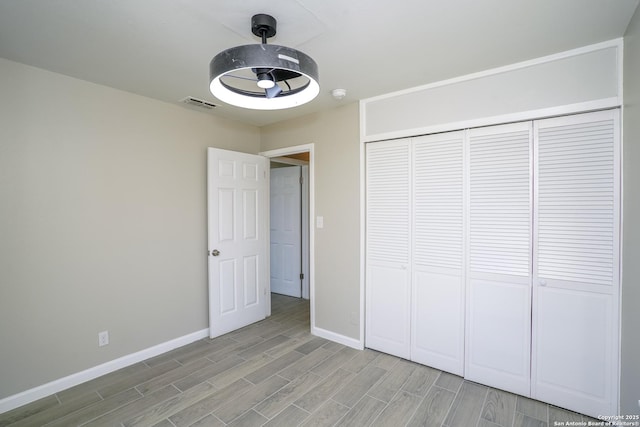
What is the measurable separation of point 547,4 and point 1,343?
392 cm

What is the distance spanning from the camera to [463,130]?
8.20ft

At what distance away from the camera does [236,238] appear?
352cm

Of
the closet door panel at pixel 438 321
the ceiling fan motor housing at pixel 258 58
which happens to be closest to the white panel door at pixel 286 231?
the closet door panel at pixel 438 321

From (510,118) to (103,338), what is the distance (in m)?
3.67

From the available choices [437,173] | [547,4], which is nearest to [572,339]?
[437,173]

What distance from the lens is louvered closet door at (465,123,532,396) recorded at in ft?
7.41

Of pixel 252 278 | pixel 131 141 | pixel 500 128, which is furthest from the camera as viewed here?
pixel 252 278

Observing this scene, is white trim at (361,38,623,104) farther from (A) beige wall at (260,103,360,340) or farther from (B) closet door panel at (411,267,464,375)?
(B) closet door panel at (411,267,464,375)

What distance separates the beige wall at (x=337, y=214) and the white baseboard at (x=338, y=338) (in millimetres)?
40

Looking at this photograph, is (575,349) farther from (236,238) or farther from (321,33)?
(236,238)

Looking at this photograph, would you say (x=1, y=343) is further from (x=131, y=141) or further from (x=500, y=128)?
(x=500, y=128)

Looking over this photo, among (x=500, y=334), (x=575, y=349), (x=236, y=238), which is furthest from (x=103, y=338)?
(x=575, y=349)

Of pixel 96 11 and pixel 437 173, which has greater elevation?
pixel 96 11

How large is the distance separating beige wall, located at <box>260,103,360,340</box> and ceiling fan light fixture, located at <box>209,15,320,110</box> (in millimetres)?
1516
